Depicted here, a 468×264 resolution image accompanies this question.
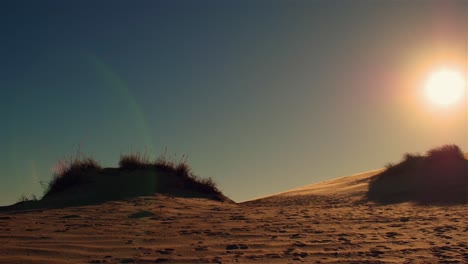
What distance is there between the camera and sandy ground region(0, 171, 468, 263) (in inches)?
158

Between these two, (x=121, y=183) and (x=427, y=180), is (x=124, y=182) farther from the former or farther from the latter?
(x=427, y=180)

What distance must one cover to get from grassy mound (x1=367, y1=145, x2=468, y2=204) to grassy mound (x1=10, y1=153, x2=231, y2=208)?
4808 mm

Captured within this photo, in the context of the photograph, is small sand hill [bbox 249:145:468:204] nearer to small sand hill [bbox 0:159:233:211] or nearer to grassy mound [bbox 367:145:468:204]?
grassy mound [bbox 367:145:468:204]

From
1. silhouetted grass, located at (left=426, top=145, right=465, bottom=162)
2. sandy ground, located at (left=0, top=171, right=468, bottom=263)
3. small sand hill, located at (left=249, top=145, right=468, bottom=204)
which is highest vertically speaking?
silhouetted grass, located at (left=426, top=145, right=465, bottom=162)

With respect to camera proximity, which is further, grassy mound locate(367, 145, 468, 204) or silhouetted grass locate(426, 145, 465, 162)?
silhouetted grass locate(426, 145, 465, 162)

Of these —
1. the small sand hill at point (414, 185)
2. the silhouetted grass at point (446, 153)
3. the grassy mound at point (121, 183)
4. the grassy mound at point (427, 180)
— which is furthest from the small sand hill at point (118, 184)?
the silhouetted grass at point (446, 153)

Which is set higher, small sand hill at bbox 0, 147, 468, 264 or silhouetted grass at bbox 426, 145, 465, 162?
silhouetted grass at bbox 426, 145, 465, 162

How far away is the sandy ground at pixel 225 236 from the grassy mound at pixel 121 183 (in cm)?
160

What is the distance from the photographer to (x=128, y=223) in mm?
5922

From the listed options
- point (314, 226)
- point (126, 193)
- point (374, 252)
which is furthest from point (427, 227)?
point (126, 193)

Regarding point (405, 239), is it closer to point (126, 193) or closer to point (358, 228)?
point (358, 228)

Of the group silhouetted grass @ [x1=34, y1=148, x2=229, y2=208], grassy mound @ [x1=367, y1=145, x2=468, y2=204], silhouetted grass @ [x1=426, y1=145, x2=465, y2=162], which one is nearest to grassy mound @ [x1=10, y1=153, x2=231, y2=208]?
silhouetted grass @ [x1=34, y1=148, x2=229, y2=208]

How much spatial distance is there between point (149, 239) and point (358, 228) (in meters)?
2.86

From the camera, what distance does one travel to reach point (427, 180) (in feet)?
42.2
